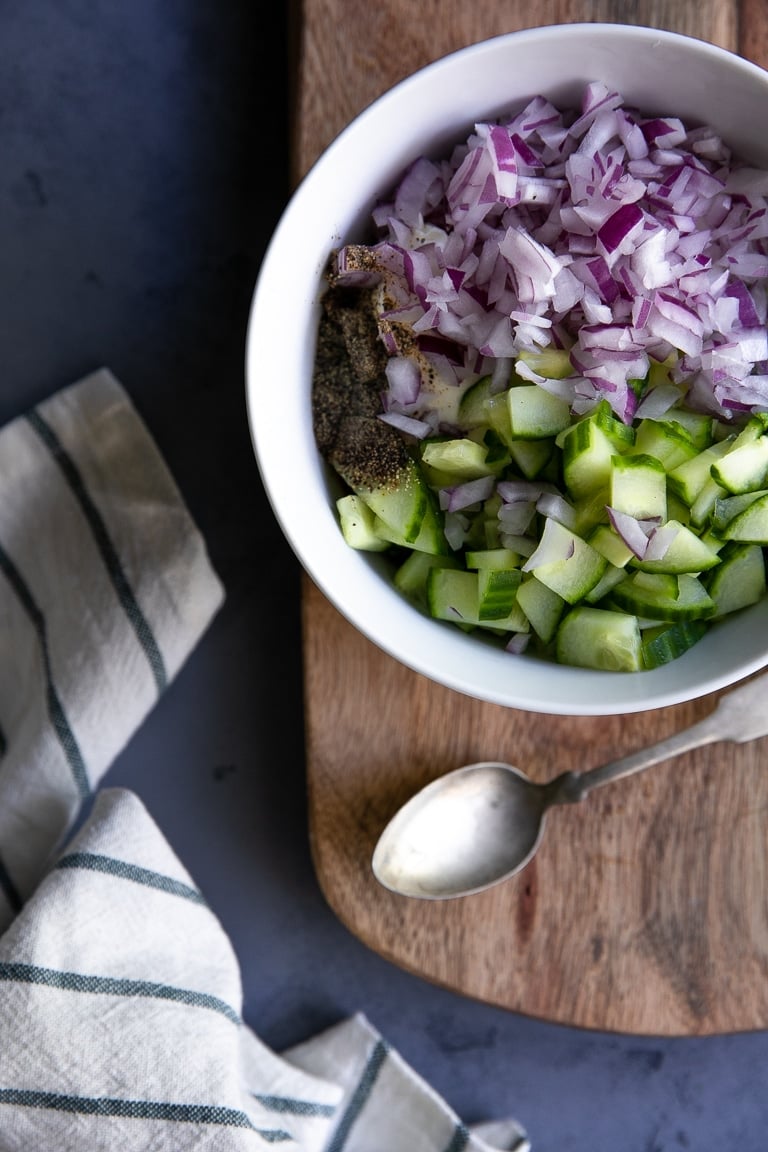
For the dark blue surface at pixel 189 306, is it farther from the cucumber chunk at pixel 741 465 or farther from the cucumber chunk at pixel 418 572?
the cucumber chunk at pixel 741 465

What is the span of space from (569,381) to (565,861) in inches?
24.7

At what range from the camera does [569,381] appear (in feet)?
3.57

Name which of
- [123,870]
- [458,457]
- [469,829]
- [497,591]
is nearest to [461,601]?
[497,591]

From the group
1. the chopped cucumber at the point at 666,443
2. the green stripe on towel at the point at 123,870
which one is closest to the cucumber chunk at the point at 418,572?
the chopped cucumber at the point at 666,443

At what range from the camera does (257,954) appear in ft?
5.41

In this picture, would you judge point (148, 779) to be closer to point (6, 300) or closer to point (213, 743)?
point (213, 743)

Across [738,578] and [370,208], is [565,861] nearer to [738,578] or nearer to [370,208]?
[738,578]

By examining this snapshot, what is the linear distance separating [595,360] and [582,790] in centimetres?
53

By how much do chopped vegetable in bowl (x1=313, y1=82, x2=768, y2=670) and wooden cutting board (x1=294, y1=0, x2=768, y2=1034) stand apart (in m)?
0.22

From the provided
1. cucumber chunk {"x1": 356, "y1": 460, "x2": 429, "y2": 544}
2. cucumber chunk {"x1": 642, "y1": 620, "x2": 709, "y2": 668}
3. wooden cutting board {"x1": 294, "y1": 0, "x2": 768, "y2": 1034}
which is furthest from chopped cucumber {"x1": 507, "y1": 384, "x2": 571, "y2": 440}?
wooden cutting board {"x1": 294, "y1": 0, "x2": 768, "y2": 1034}

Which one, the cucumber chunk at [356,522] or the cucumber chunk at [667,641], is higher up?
the cucumber chunk at [356,522]

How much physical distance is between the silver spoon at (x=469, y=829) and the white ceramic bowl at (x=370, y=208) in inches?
9.5

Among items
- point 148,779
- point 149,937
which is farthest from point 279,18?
point 149,937

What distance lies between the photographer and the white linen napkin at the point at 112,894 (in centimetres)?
136
